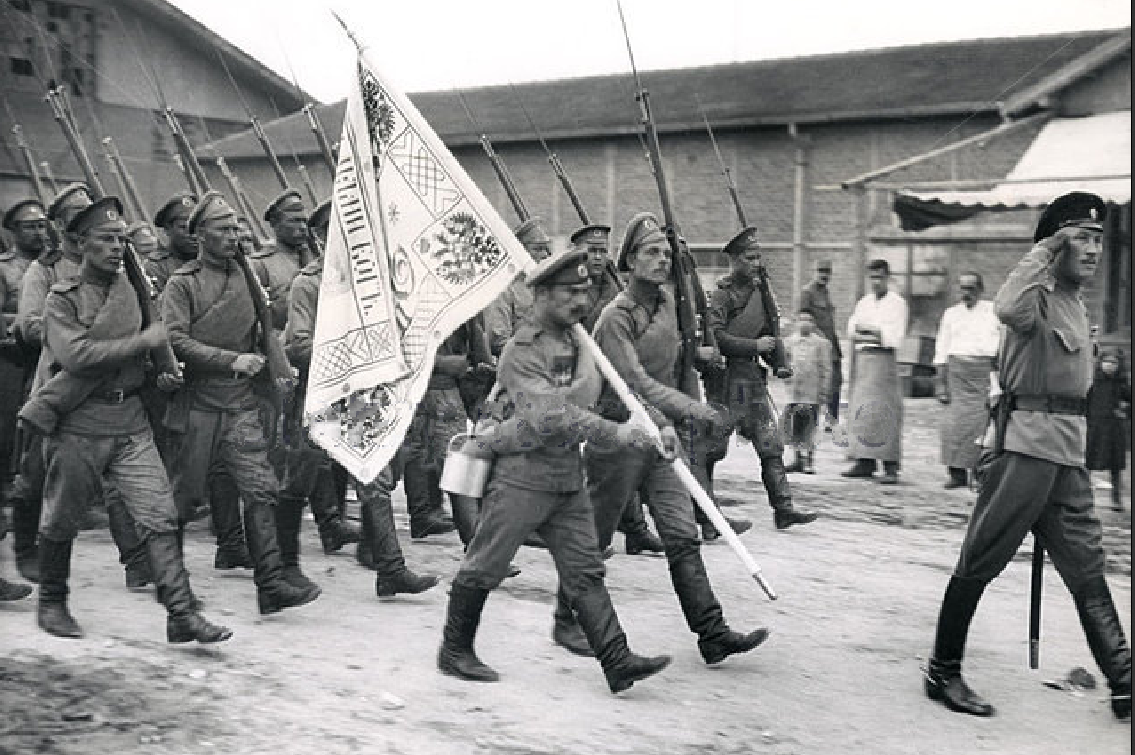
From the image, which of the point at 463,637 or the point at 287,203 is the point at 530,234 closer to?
the point at 287,203

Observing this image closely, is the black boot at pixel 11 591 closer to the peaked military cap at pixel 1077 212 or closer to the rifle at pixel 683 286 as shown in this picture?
the rifle at pixel 683 286

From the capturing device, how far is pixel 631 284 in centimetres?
603

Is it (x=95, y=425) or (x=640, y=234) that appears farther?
(x=640, y=234)

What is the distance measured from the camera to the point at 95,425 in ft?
18.3

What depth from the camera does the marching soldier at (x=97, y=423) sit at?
5.52m

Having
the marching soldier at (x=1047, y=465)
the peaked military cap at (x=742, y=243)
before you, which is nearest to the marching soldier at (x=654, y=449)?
the marching soldier at (x=1047, y=465)

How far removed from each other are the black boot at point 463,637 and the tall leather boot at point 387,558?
1194 millimetres

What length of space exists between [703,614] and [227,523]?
259 centimetres

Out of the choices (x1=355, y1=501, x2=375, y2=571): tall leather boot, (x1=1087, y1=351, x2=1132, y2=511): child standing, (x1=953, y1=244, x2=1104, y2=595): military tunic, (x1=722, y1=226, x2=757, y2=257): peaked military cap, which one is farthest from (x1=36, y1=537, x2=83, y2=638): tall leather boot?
(x1=1087, y1=351, x2=1132, y2=511): child standing

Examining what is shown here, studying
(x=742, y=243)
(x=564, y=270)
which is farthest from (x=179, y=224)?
(x=742, y=243)

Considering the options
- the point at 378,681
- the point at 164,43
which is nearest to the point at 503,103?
the point at 164,43

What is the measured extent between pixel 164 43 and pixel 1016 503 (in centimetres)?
949

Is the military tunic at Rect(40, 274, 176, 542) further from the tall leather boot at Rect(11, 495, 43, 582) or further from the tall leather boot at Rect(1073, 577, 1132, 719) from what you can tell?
the tall leather boot at Rect(1073, 577, 1132, 719)

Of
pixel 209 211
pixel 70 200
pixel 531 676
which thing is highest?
pixel 70 200
